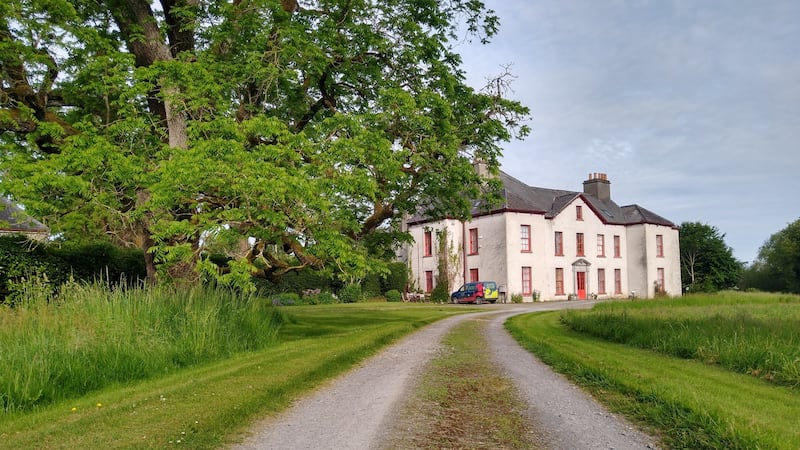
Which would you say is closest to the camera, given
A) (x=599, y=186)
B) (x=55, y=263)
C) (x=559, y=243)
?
(x=55, y=263)

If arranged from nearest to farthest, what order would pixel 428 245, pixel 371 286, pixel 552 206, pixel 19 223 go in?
pixel 19 223 → pixel 371 286 → pixel 552 206 → pixel 428 245

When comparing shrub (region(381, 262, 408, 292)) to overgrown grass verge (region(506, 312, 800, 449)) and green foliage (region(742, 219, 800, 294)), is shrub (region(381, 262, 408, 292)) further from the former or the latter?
green foliage (region(742, 219, 800, 294))

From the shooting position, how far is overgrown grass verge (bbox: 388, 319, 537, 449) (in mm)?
6070

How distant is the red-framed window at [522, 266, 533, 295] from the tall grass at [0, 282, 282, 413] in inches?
1247

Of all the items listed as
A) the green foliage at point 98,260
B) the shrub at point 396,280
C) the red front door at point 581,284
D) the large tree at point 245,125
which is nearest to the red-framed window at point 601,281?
the red front door at point 581,284

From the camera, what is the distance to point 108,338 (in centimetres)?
985

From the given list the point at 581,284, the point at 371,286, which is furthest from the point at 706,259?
the point at 371,286

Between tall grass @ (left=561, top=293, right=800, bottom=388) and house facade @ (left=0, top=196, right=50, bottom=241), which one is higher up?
house facade @ (left=0, top=196, right=50, bottom=241)

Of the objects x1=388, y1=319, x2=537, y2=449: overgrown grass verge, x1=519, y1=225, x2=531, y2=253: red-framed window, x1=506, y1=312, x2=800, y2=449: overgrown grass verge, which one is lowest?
x1=388, y1=319, x2=537, y2=449: overgrown grass verge

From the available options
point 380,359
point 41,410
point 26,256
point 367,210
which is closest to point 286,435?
point 41,410

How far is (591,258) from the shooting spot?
4809cm

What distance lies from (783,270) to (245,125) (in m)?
67.5

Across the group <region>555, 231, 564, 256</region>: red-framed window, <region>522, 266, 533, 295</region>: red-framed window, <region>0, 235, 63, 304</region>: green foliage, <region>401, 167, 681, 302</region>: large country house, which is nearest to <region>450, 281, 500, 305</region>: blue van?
<region>401, 167, 681, 302</region>: large country house

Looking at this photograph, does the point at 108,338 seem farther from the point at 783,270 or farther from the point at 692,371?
the point at 783,270
